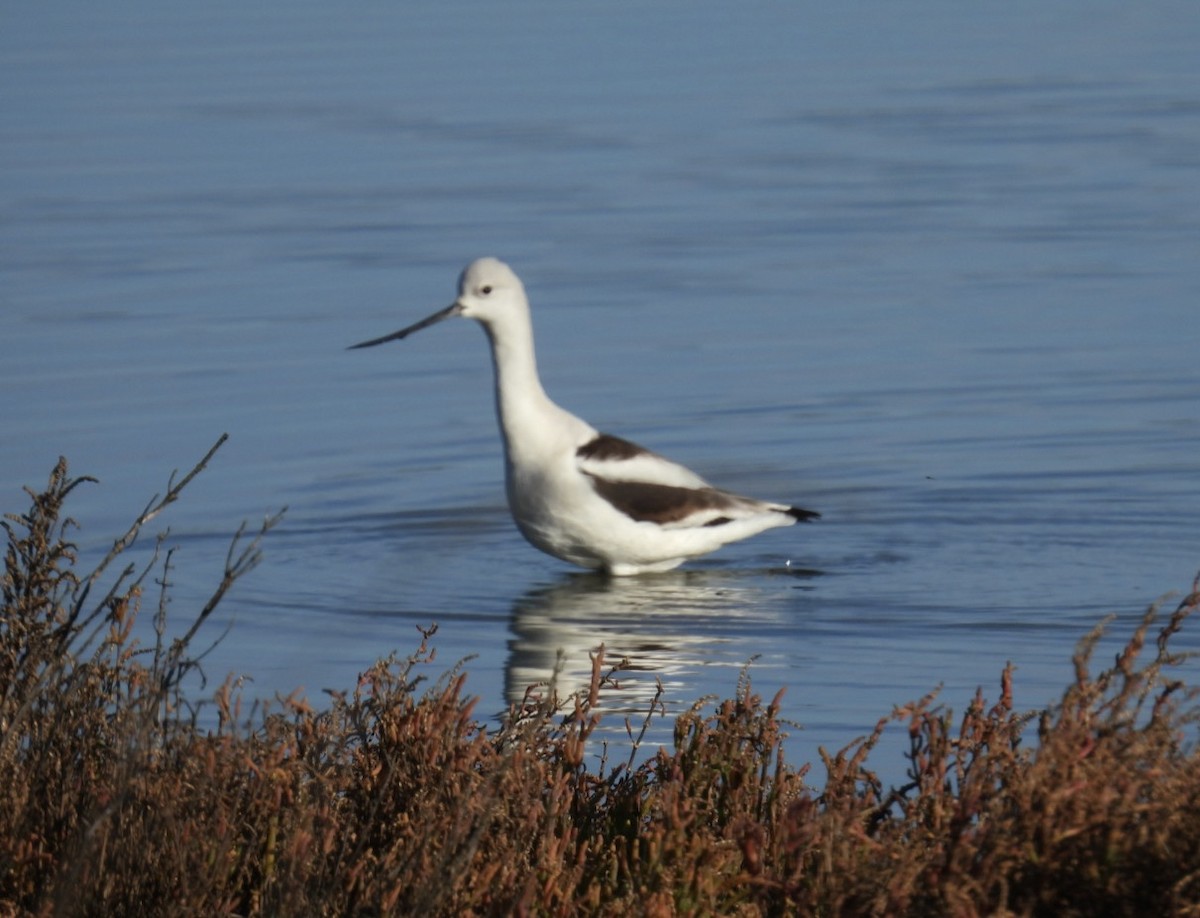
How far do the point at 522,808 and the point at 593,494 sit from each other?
4.94m

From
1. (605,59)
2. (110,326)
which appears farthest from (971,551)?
(605,59)

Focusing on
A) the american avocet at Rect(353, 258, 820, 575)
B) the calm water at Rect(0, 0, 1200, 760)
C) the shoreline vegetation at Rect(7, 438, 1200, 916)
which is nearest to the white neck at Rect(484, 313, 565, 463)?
the american avocet at Rect(353, 258, 820, 575)

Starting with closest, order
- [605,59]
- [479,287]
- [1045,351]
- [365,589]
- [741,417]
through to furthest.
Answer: [365,589], [479,287], [741,417], [1045,351], [605,59]

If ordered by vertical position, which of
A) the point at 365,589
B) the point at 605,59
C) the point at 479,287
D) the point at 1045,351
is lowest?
the point at 365,589

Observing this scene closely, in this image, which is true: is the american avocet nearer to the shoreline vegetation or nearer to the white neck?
the white neck

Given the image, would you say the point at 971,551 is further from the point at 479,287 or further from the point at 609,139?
the point at 609,139

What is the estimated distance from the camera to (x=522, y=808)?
5.18m

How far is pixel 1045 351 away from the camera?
1405cm

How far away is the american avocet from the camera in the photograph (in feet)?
33.0

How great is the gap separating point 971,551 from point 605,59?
55.0 feet

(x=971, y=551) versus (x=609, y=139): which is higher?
(x=609, y=139)

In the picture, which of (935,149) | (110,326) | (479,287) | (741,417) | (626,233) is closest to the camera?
(479,287)

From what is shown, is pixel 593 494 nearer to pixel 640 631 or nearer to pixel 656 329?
pixel 640 631

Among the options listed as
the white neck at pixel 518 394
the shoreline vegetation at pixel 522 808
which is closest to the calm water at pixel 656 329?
the white neck at pixel 518 394
